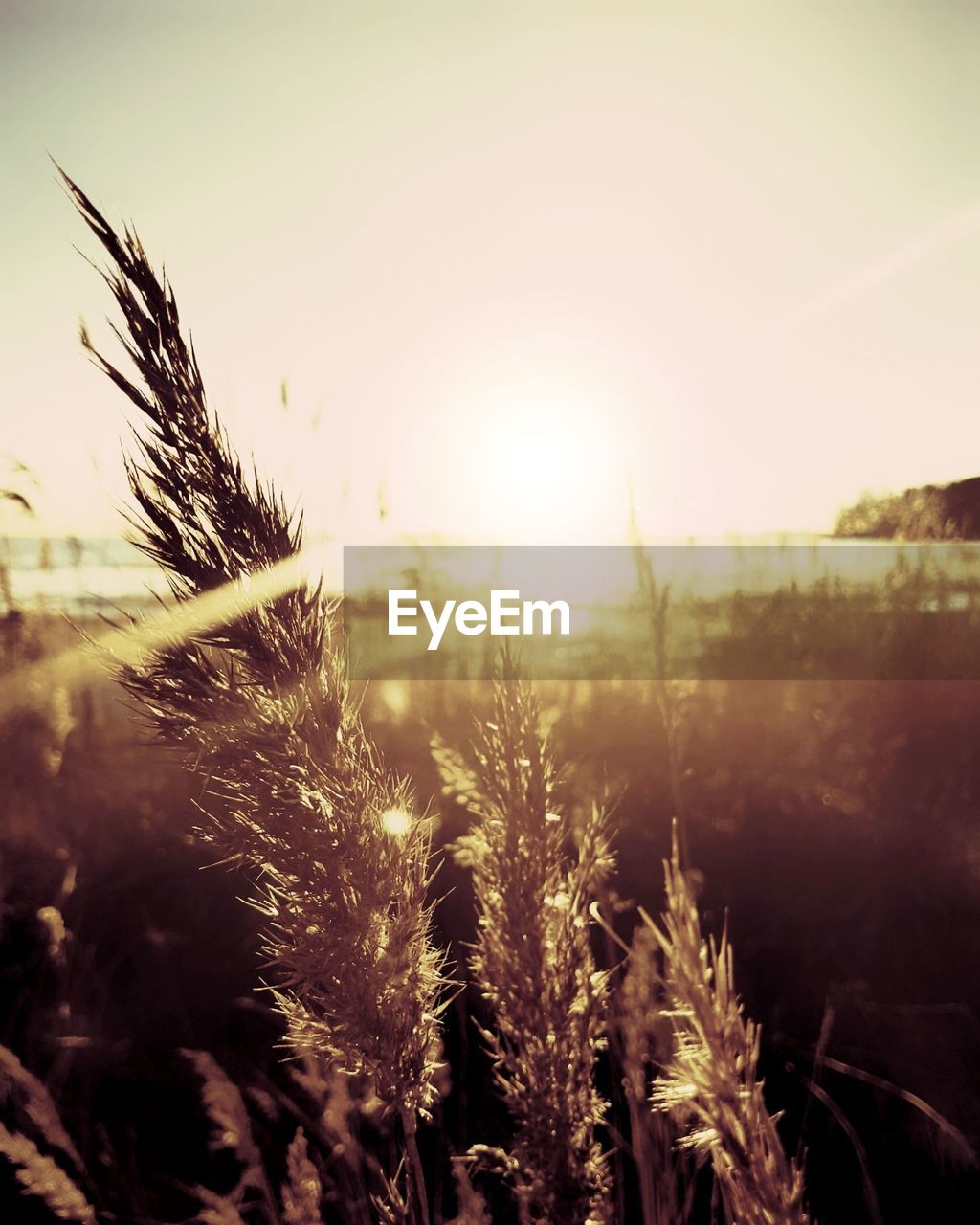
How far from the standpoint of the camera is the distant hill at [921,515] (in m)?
3.65

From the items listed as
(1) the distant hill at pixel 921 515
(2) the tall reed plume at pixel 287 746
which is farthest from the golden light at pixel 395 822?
(1) the distant hill at pixel 921 515

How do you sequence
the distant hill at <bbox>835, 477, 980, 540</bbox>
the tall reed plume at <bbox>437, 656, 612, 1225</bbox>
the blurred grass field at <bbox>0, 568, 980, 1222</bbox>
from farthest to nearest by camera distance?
the distant hill at <bbox>835, 477, 980, 540</bbox> < the blurred grass field at <bbox>0, 568, 980, 1222</bbox> < the tall reed plume at <bbox>437, 656, 612, 1225</bbox>

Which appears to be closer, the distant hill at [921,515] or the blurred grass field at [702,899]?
the blurred grass field at [702,899]

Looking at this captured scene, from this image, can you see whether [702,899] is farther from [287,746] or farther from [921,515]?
[287,746]

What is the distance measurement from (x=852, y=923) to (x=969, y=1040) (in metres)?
0.49

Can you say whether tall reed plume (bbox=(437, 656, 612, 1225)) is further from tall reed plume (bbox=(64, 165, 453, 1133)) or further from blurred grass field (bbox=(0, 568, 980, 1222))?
blurred grass field (bbox=(0, 568, 980, 1222))

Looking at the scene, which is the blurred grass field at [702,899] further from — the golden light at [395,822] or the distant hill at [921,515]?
the golden light at [395,822]

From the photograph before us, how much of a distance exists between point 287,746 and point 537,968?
39cm

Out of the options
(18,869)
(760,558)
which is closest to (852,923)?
(760,558)

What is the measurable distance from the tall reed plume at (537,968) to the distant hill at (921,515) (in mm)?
3334

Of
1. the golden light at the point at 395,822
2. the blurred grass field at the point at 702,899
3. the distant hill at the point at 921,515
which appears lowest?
the blurred grass field at the point at 702,899

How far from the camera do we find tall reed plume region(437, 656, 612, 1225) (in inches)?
36.0

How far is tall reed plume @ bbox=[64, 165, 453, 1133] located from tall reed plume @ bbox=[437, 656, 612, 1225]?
14cm

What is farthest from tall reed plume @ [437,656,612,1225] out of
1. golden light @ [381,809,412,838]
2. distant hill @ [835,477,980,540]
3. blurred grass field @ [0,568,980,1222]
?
distant hill @ [835,477,980,540]
